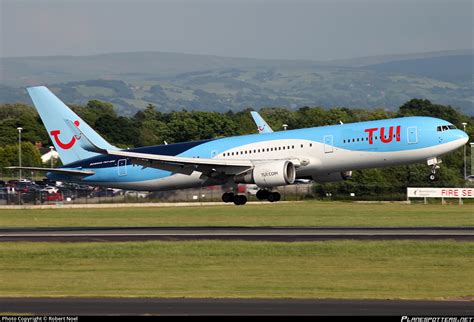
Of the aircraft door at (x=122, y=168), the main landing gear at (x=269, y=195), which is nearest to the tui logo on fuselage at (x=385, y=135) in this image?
the main landing gear at (x=269, y=195)

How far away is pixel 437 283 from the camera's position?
104ft

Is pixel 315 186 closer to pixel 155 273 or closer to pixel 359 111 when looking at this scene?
pixel 155 273

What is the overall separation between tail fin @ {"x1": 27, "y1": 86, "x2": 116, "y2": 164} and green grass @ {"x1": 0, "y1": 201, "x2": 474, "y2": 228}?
14.1ft

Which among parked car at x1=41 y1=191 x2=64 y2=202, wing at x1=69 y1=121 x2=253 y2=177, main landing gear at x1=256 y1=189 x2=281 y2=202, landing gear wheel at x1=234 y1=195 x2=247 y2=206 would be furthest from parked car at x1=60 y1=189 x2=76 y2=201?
main landing gear at x1=256 y1=189 x2=281 y2=202

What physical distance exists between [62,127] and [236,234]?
20252 mm

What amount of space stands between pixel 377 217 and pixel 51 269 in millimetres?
29885

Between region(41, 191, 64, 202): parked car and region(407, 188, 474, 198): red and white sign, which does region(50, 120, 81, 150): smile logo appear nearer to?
region(41, 191, 64, 202): parked car

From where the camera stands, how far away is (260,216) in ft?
206

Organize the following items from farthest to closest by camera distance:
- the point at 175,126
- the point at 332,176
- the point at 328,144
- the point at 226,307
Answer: the point at 175,126
the point at 332,176
the point at 328,144
the point at 226,307

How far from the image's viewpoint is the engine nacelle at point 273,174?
5431 centimetres

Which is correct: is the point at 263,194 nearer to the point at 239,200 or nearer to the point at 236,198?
the point at 239,200

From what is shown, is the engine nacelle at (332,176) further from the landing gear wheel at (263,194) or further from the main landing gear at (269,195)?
the landing gear wheel at (263,194)

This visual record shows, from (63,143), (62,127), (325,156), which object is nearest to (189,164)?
(325,156)

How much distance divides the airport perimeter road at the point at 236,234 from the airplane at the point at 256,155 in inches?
188
